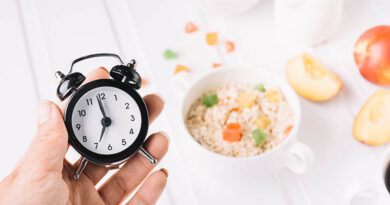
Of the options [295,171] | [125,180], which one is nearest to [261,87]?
[295,171]

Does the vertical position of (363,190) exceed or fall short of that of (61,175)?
it falls short

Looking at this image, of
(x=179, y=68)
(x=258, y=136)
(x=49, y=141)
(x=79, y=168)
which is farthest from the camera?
(x=179, y=68)

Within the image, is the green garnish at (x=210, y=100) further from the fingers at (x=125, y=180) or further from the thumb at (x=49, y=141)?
the thumb at (x=49, y=141)

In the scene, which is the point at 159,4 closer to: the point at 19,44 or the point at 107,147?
the point at 19,44

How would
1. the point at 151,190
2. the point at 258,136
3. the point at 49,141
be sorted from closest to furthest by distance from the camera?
the point at 49,141, the point at 151,190, the point at 258,136

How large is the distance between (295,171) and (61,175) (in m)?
0.64

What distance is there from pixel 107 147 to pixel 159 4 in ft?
2.68

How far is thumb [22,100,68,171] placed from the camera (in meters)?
0.93

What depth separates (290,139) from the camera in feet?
3.92

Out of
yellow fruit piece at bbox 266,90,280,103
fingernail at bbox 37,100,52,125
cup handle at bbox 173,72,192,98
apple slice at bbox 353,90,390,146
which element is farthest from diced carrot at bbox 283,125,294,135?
fingernail at bbox 37,100,52,125

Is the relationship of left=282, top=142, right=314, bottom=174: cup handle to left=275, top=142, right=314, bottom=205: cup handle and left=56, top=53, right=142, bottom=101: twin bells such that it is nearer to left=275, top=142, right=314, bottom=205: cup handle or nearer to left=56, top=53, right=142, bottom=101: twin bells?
left=275, top=142, right=314, bottom=205: cup handle

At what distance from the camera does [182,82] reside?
1395mm

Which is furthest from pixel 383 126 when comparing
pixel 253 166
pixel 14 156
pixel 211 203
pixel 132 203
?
pixel 14 156

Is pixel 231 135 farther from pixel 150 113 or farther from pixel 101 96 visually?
pixel 101 96
